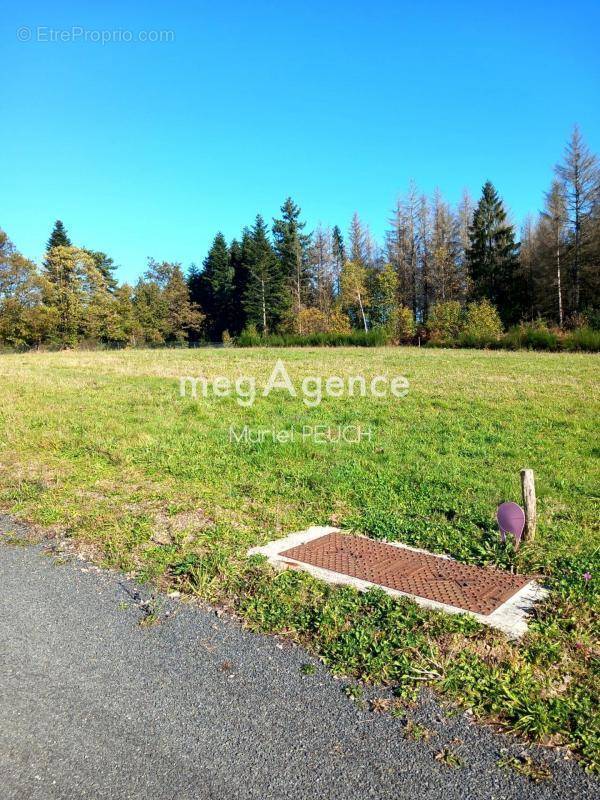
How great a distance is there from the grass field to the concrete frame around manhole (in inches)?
3.4

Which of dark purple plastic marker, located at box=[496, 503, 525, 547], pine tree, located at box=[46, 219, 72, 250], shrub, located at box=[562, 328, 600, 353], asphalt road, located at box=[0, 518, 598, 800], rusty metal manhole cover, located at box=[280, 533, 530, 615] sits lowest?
asphalt road, located at box=[0, 518, 598, 800]

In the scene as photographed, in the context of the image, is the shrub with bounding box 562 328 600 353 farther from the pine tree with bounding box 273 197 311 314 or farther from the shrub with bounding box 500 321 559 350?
the pine tree with bounding box 273 197 311 314

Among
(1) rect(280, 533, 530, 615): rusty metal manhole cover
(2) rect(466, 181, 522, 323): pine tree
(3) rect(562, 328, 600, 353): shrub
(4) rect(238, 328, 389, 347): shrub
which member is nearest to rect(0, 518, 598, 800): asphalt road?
(1) rect(280, 533, 530, 615): rusty metal manhole cover

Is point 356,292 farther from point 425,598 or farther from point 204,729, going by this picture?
point 204,729

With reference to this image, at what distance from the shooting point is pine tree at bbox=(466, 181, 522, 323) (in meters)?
44.3

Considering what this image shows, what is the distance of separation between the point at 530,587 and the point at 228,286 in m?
59.8

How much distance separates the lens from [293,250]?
185 ft

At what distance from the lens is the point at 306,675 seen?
2.43 m

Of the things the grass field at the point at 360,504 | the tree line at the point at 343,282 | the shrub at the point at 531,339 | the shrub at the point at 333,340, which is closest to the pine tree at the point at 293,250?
the tree line at the point at 343,282

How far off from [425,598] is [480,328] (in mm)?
32736

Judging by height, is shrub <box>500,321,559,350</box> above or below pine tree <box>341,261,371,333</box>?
below

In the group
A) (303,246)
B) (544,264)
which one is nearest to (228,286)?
(303,246)

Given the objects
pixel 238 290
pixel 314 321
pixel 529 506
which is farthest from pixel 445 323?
pixel 529 506

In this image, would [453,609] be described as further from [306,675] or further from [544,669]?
[306,675]
